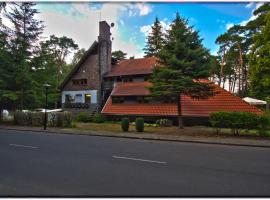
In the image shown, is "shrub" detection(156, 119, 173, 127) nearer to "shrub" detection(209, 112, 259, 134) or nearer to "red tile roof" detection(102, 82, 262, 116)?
"red tile roof" detection(102, 82, 262, 116)

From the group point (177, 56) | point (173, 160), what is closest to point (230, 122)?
point (177, 56)

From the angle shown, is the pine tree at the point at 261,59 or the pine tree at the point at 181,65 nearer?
the pine tree at the point at 261,59

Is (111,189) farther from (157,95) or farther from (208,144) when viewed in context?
(157,95)

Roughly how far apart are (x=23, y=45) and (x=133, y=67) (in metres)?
15.0

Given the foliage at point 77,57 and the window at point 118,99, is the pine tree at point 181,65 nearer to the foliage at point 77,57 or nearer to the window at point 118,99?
the window at point 118,99

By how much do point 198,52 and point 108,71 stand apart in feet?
62.2

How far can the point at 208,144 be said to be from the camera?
1293cm

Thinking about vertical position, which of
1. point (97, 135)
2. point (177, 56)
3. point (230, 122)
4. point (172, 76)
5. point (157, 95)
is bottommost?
point (97, 135)

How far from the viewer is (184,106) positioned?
23938 mm

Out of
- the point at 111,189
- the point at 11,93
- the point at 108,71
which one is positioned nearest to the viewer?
the point at 111,189

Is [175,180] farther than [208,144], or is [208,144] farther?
[208,144]

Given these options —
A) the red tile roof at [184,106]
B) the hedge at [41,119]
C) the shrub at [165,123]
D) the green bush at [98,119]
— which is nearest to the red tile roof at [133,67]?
the red tile roof at [184,106]

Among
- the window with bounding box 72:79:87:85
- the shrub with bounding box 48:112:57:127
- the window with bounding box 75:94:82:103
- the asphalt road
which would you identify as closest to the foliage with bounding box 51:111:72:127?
the shrub with bounding box 48:112:57:127

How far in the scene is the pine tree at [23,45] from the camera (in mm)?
25688
